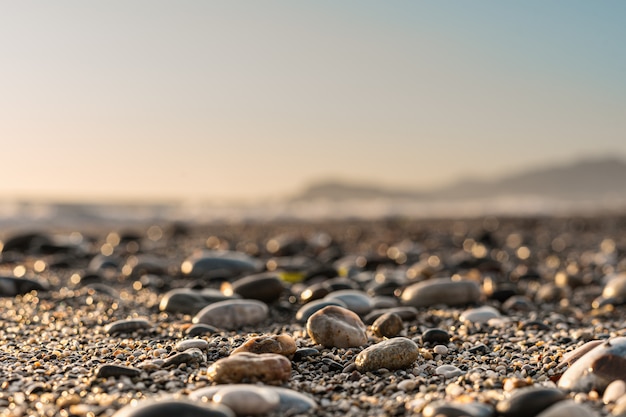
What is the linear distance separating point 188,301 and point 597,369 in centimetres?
275

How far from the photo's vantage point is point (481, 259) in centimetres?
697

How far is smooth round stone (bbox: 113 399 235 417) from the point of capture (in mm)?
1988

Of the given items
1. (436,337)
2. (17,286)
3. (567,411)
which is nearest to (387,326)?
(436,337)

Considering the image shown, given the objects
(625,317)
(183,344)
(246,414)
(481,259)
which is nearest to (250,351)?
(183,344)

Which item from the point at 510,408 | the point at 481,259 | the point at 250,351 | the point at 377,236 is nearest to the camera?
the point at 510,408

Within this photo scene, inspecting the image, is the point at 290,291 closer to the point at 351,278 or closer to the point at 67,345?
the point at 351,278

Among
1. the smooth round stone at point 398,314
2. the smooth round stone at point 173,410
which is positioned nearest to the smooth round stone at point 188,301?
→ the smooth round stone at point 398,314

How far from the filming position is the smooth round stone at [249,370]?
8.20 feet

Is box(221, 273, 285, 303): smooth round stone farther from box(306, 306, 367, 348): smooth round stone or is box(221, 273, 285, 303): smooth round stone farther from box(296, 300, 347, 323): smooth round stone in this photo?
box(306, 306, 367, 348): smooth round stone

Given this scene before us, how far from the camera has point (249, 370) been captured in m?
2.51

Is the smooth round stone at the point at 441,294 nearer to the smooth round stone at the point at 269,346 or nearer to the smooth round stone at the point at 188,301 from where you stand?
the smooth round stone at the point at 188,301

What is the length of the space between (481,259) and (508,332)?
336 centimetres

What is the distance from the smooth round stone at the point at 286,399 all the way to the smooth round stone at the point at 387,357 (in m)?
0.50

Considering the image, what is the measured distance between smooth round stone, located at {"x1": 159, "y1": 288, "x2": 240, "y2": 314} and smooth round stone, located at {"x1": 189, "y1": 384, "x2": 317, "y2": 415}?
2.02 m
